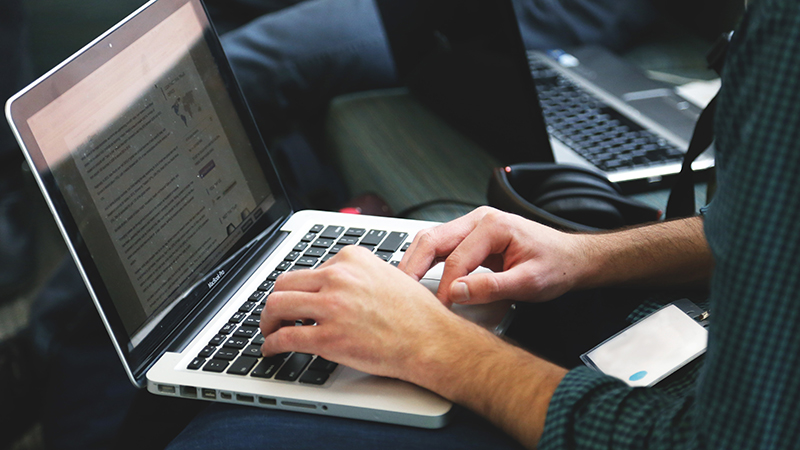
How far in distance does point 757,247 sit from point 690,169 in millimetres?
455

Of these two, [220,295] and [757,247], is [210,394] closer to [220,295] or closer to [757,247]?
[220,295]

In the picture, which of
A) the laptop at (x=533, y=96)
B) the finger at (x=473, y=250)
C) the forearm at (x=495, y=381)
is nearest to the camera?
the forearm at (x=495, y=381)

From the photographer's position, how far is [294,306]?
1.94 ft

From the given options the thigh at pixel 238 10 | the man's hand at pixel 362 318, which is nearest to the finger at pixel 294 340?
Result: the man's hand at pixel 362 318

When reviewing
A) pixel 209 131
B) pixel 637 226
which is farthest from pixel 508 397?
pixel 209 131

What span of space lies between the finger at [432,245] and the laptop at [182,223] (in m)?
0.05

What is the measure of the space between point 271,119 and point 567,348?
907 millimetres

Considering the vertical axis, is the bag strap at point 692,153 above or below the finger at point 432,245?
below

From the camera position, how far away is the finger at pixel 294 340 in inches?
22.9

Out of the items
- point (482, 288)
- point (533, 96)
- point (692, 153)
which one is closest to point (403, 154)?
point (533, 96)

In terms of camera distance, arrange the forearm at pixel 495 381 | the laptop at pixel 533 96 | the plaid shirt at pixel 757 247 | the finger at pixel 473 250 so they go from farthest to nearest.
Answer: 1. the laptop at pixel 533 96
2. the finger at pixel 473 250
3. the forearm at pixel 495 381
4. the plaid shirt at pixel 757 247

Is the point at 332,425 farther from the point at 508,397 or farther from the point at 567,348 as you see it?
the point at 567,348

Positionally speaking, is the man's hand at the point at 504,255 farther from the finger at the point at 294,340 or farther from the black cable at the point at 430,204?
the black cable at the point at 430,204

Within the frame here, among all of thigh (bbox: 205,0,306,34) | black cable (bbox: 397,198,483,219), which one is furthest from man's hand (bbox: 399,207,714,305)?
thigh (bbox: 205,0,306,34)
